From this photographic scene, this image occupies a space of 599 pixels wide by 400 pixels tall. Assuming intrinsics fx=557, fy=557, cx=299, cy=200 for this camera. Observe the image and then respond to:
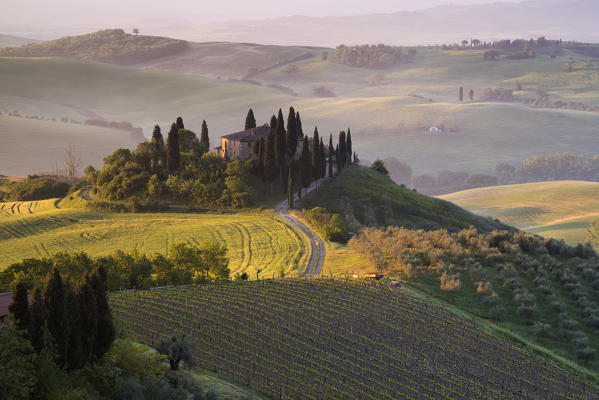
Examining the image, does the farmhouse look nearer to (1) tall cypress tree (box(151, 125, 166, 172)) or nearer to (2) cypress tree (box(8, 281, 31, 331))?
(1) tall cypress tree (box(151, 125, 166, 172))

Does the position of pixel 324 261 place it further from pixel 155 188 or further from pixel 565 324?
pixel 155 188

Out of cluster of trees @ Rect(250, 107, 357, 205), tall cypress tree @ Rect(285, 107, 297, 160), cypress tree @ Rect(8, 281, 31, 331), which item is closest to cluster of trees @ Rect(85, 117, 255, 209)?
cluster of trees @ Rect(250, 107, 357, 205)

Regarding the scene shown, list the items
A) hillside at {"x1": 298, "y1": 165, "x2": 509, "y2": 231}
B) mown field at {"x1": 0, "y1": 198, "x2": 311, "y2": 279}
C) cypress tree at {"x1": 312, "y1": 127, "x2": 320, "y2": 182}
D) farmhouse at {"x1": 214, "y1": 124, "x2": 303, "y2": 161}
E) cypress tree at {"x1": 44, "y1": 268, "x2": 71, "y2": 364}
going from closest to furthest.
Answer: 1. cypress tree at {"x1": 44, "y1": 268, "x2": 71, "y2": 364}
2. mown field at {"x1": 0, "y1": 198, "x2": 311, "y2": 279}
3. hillside at {"x1": 298, "y1": 165, "x2": 509, "y2": 231}
4. cypress tree at {"x1": 312, "y1": 127, "x2": 320, "y2": 182}
5. farmhouse at {"x1": 214, "y1": 124, "x2": 303, "y2": 161}

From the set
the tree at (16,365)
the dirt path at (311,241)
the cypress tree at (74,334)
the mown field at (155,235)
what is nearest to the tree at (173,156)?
the mown field at (155,235)

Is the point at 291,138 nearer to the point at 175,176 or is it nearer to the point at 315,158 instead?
the point at 315,158

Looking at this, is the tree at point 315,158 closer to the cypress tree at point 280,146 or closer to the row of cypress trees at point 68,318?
the cypress tree at point 280,146

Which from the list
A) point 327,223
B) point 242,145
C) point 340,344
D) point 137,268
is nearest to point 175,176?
point 242,145
